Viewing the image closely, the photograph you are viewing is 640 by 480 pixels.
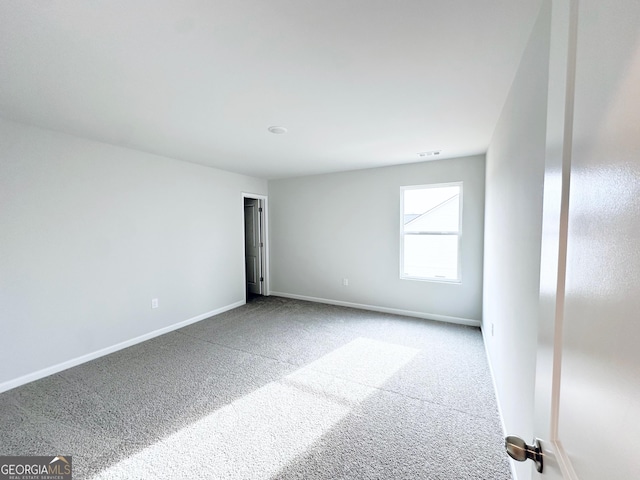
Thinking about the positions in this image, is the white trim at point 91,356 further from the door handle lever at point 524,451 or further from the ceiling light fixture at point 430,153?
the ceiling light fixture at point 430,153

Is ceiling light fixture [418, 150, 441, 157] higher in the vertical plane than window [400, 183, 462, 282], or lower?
higher

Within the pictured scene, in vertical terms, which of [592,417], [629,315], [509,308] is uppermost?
[629,315]

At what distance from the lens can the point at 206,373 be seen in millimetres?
2787

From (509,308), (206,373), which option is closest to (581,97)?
(509,308)

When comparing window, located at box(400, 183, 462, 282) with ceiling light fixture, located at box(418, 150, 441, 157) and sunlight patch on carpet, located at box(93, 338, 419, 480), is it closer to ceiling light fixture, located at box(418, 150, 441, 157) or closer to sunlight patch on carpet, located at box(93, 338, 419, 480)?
ceiling light fixture, located at box(418, 150, 441, 157)

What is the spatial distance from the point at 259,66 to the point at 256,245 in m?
4.34

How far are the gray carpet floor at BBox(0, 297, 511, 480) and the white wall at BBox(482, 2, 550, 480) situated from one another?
471 mm

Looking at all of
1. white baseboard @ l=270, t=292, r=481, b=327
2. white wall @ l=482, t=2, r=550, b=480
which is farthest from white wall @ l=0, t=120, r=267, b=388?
white wall @ l=482, t=2, r=550, b=480

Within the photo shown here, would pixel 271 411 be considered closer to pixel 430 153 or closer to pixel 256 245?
pixel 430 153

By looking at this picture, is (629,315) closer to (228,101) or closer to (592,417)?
(592,417)

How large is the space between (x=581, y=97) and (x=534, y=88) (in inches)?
42.4

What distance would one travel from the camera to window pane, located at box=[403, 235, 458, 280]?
165 inches

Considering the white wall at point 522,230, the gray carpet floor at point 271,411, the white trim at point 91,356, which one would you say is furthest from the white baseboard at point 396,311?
the white wall at point 522,230

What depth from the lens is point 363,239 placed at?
188 inches
